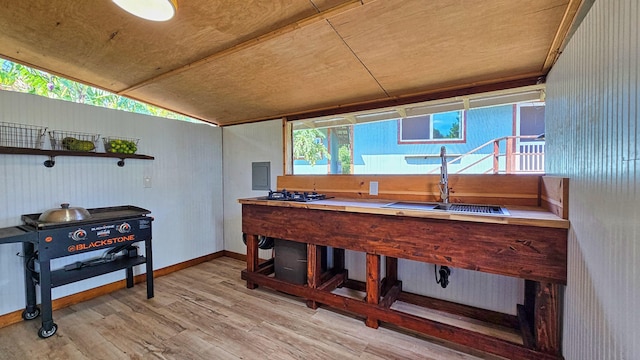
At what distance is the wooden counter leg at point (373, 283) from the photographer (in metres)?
2.17

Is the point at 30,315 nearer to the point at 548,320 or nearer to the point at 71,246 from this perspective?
the point at 71,246

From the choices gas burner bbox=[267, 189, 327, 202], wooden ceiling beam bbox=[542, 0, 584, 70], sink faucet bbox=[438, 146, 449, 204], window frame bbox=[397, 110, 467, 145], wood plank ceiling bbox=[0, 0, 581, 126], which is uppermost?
wood plank ceiling bbox=[0, 0, 581, 126]

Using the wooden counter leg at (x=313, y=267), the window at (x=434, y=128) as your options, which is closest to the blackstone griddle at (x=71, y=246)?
the wooden counter leg at (x=313, y=267)

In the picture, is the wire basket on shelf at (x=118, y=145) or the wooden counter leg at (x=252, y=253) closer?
the wire basket on shelf at (x=118, y=145)

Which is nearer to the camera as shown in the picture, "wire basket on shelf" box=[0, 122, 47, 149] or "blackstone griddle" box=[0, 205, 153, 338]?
"blackstone griddle" box=[0, 205, 153, 338]

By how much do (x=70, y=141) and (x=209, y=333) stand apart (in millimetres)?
2213

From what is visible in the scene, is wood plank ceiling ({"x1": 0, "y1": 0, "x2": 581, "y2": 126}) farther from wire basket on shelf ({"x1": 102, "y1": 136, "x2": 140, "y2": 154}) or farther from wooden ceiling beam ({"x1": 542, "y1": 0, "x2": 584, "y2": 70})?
wire basket on shelf ({"x1": 102, "y1": 136, "x2": 140, "y2": 154})

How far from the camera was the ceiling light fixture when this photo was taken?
4.16ft

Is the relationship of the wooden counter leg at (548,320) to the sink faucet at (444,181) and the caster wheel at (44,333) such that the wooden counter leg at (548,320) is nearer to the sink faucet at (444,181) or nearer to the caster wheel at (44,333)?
the sink faucet at (444,181)

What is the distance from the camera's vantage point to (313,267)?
249 cm

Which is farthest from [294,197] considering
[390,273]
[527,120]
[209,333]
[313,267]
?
[527,120]

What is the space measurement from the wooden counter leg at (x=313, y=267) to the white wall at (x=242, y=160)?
1.30 meters

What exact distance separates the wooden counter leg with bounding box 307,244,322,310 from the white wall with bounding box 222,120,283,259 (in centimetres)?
130

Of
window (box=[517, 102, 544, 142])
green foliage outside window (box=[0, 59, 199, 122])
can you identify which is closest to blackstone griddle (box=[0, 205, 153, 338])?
green foliage outside window (box=[0, 59, 199, 122])
